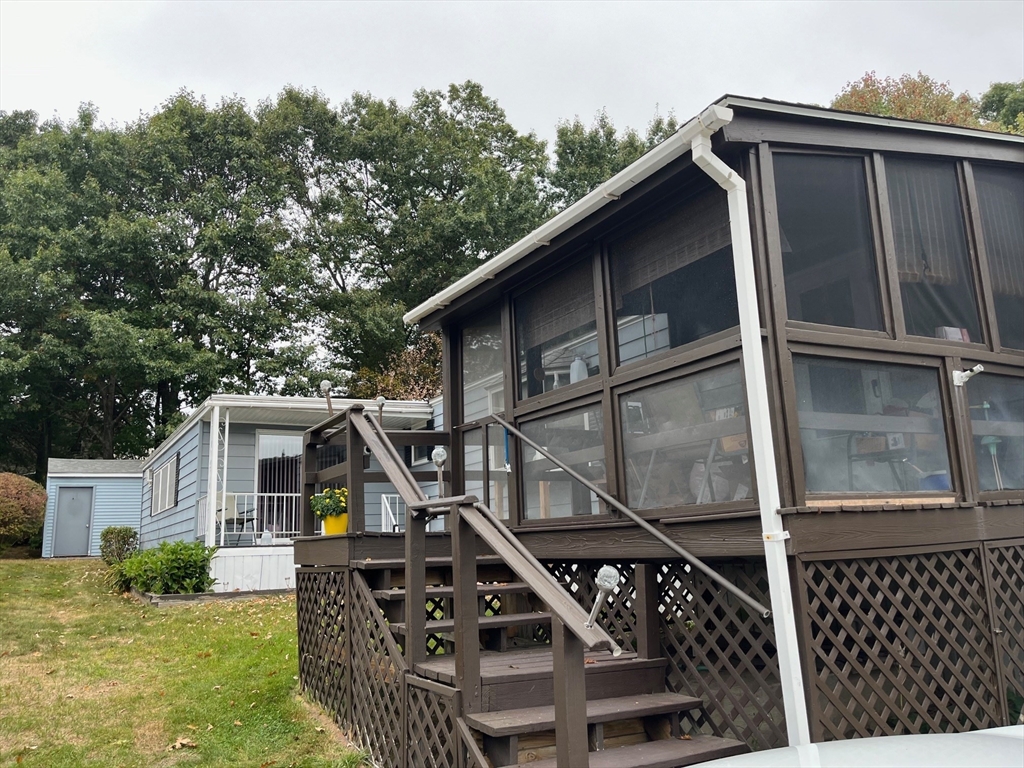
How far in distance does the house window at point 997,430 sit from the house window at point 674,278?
1589 millimetres

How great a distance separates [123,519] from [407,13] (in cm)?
1478

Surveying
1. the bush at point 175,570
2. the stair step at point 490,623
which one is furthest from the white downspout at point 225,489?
the stair step at point 490,623

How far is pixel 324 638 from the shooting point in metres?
5.40

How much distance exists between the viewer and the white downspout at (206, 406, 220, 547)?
38.4 ft

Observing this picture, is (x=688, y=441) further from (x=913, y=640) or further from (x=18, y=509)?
(x=18, y=509)

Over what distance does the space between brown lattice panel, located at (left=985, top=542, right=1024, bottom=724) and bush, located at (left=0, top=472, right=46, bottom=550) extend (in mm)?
19722

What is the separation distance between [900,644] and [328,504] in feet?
13.4

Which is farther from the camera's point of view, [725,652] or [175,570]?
[175,570]

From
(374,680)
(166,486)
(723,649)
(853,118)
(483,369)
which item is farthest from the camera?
(166,486)

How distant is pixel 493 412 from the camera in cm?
641

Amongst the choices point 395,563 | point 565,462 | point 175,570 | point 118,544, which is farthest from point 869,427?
point 118,544

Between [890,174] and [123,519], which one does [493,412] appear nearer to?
[890,174]

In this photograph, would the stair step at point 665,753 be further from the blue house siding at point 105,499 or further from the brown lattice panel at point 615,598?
the blue house siding at point 105,499

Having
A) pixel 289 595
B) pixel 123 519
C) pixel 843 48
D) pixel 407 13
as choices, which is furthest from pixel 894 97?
pixel 123 519
